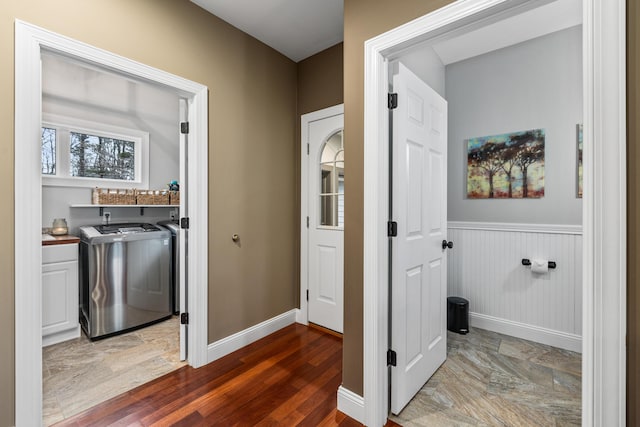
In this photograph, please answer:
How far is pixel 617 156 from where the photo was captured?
0.96 m

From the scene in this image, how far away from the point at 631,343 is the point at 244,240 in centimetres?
233

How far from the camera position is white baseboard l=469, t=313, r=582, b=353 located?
8.02ft

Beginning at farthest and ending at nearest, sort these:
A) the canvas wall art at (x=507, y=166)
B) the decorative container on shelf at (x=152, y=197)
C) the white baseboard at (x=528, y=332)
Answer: the decorative container on shelf at (x=152, y=197)
the canvas wall art at (x=507, y=166)
the white baseboard at (x=528, y=332)

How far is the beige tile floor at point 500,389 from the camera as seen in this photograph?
1.68 m

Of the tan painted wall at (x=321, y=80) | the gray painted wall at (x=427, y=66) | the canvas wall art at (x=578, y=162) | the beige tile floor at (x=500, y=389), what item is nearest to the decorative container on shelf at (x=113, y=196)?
the tan painted wall at (x=321, y=80)

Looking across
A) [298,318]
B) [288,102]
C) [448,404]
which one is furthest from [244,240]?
[448,404]

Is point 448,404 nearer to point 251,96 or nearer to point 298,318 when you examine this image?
point 298,318

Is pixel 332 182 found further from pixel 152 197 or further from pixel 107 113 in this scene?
pixel 107 113

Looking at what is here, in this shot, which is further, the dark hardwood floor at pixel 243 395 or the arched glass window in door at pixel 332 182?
the arched glass window in door at pixel 332 182

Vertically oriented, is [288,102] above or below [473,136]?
above

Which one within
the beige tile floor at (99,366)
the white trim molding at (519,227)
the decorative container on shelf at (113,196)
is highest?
the decorative container on shelf at (113,196)

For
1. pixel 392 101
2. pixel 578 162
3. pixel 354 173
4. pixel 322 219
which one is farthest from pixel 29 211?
pixel 578 162

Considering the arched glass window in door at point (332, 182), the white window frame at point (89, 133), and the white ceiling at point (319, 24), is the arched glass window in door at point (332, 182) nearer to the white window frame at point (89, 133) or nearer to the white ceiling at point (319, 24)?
the white ceiling at point (319, 24)

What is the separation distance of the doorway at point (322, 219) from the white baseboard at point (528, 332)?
55.7 inches
